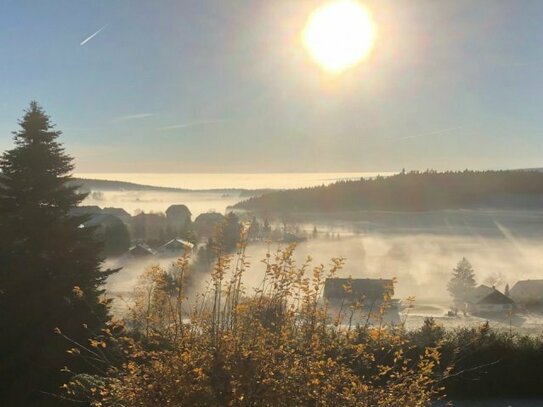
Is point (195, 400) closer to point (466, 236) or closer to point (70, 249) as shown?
point (70, 249)

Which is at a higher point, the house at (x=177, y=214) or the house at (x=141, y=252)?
the house at (x=177, y=214)

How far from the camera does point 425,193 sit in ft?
244

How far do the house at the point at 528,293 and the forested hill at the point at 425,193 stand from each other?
37387mm

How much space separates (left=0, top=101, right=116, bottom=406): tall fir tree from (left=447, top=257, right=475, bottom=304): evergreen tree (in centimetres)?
2931

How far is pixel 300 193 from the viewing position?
88.3 meters

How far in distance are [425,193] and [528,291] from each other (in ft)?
137

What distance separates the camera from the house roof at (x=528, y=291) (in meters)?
32.1

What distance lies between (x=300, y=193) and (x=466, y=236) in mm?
31363

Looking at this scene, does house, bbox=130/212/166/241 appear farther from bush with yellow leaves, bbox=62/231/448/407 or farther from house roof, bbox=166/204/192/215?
bush with yellow leaves, bbox=62/231/448/407

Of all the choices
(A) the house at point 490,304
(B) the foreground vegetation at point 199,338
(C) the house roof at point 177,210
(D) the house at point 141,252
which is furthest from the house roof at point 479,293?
(C) the house roof at point 177,210

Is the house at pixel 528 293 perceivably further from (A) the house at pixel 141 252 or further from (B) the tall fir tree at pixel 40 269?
(A) the house at pixel 141 252

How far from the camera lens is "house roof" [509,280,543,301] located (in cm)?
3212

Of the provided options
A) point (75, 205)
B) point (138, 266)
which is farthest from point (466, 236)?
point (75, 205)

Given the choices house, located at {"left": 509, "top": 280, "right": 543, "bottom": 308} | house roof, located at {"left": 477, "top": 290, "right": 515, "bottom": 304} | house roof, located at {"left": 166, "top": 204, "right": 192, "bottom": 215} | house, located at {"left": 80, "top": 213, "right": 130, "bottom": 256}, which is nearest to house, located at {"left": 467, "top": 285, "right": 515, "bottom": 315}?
house roof, located at {"left": 477, "top": 290, "right": 515, "bottom": 304}
